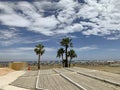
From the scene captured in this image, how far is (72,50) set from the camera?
198 ft

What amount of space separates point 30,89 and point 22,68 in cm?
3045

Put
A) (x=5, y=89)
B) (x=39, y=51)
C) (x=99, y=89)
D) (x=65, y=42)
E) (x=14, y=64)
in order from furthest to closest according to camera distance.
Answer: (x=39, y=51), (x=65, y=42), (x=14, y=64), (x=5, y=89), (x=99, y=89)

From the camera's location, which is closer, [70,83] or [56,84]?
[56,84]

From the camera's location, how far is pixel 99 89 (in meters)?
14.3

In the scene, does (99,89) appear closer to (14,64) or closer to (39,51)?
(14,64)

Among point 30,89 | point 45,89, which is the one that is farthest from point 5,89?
point 45,89

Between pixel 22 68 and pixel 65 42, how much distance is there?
14.5 meters

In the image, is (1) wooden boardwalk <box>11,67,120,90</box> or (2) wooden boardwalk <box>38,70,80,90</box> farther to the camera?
(2) wooden boardwalk <box>38,70,80,90</box>

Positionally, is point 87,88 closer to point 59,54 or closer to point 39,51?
point 59,54

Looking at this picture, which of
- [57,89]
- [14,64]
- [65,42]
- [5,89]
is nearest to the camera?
[57,89]

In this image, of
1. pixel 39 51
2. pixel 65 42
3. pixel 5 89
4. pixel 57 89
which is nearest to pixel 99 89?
pixel 57 89

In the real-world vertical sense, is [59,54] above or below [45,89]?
above

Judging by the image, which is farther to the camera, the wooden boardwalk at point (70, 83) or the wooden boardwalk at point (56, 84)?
the wooden boardwalk at point (56, 84)

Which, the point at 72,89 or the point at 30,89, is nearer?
the point at 72,89
